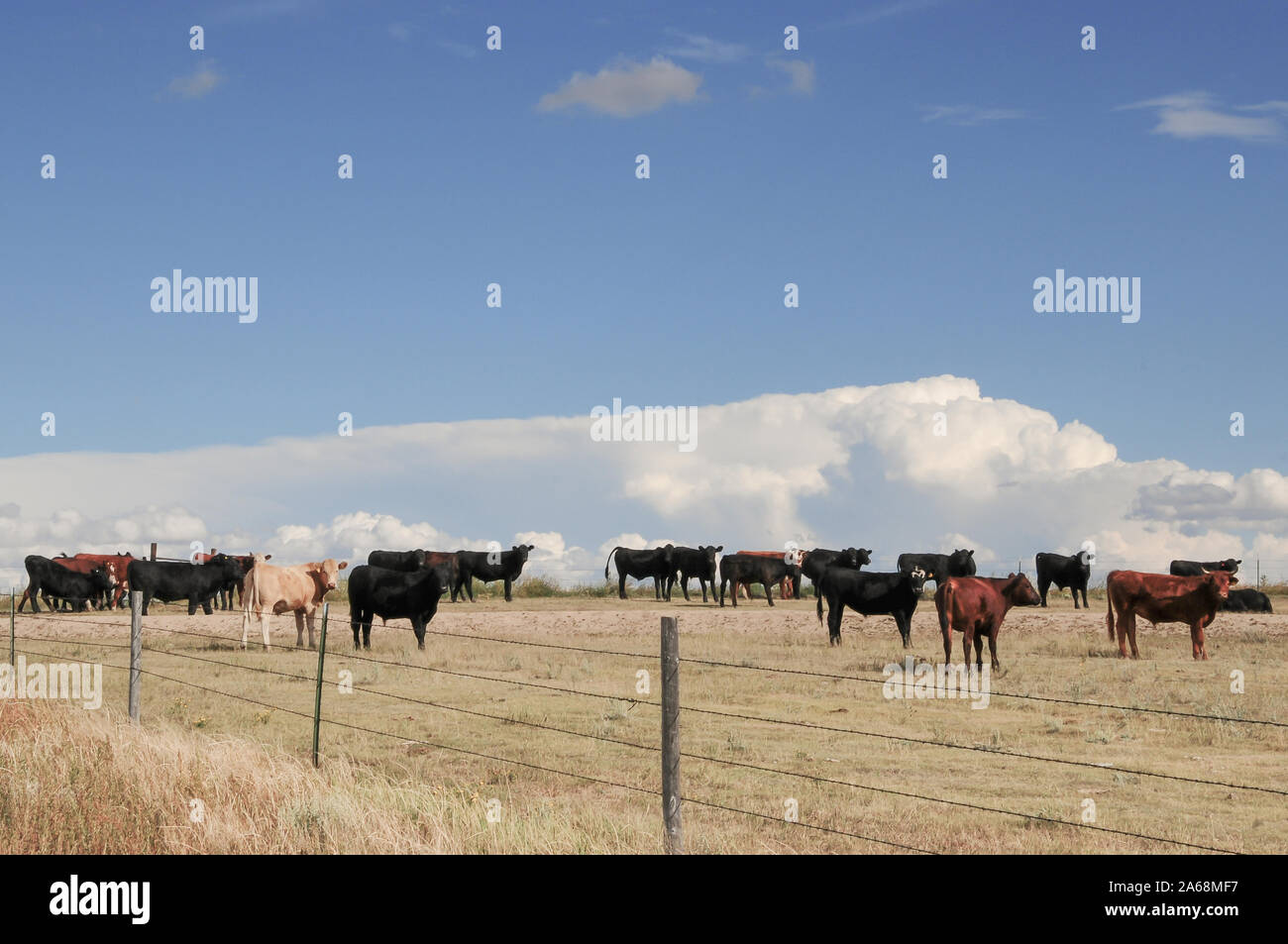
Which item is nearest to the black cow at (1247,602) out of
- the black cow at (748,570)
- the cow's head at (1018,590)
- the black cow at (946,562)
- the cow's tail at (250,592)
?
the black cow at (946,562)

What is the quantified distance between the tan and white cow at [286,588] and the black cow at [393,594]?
2.08 ft

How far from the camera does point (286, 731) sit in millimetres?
13492

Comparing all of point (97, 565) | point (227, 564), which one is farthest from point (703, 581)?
point (97, 565)

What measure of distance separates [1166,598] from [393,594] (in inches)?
573

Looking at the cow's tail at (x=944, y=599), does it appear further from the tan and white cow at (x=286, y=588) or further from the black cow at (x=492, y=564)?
the black cow at (x=492, y=564)

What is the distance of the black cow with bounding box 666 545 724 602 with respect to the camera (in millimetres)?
42094

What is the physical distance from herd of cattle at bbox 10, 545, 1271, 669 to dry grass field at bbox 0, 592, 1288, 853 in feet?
3.61

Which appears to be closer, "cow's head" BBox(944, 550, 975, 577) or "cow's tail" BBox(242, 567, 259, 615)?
"cow's tail" BBox(242, 567, 259, 615)

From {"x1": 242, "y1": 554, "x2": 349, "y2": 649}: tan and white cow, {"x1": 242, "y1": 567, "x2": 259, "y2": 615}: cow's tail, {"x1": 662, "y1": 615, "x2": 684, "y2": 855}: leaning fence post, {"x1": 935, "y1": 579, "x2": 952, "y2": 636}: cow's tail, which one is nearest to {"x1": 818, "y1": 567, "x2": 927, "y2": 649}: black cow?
{"x1": 935, "y1": 579, "x2": 952, "y2": 636}: cow's tail

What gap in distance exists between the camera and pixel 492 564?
42125 mm

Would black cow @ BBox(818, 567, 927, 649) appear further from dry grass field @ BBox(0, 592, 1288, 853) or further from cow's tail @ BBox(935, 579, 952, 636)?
cow's tail @ BBox(935, 579, 952, 636)

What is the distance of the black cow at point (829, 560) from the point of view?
3750 centimetres

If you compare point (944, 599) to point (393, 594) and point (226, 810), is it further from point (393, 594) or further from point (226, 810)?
point (226, 810)
